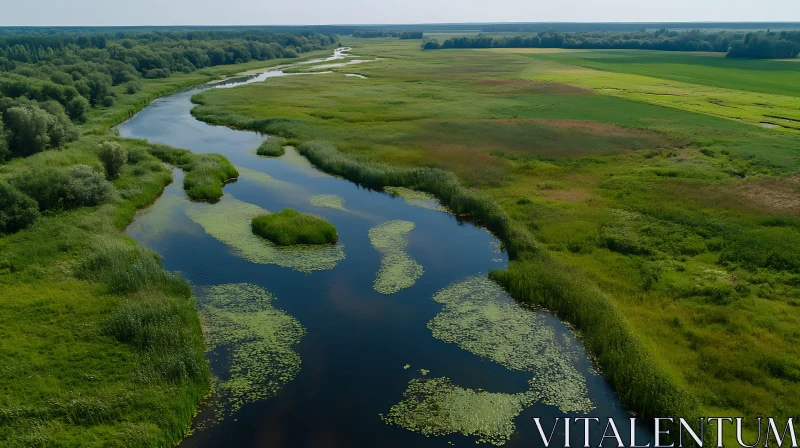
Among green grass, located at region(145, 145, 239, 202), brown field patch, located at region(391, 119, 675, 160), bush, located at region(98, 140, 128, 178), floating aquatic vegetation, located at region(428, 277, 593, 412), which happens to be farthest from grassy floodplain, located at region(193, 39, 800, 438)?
bush, located at region(98, 140, 128, 178)

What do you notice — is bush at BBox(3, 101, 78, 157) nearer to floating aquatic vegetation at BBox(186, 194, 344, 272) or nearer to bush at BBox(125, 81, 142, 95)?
floating aquatic vegetation at BBox(186, 194, 344, 272)

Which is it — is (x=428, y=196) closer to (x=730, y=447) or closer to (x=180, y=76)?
(x=730, y=447)

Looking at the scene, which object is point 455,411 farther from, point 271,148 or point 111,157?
point 271,148

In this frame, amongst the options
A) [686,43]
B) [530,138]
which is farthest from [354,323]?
[686,43]

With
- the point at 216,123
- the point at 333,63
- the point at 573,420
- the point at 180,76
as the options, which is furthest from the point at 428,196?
the point at 333,63

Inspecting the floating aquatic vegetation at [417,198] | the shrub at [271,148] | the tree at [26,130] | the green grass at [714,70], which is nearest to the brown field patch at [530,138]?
the floating aquatic vegetation at [417,198]

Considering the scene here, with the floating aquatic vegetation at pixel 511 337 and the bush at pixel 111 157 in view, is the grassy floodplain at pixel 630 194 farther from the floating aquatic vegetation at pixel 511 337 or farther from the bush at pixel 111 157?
the bush at pixel 111 157

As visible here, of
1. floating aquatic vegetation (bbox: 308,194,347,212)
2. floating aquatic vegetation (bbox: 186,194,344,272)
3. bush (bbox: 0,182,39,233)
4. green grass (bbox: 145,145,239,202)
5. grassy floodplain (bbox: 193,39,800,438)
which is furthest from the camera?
green grass (bbox: 145,145,239,202)
